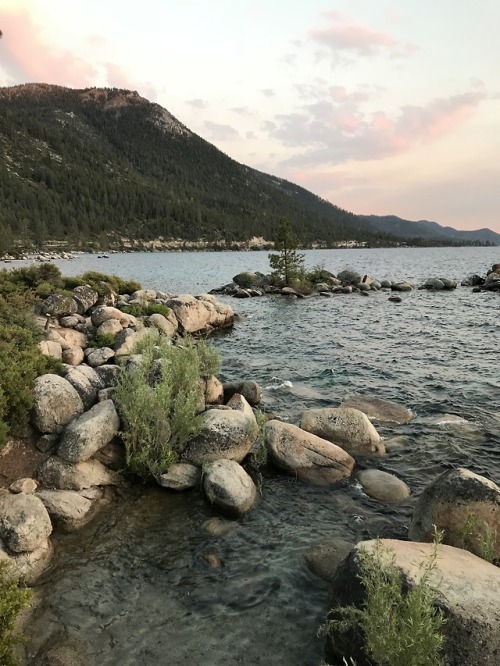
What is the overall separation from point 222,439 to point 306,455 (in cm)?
Answer: 236

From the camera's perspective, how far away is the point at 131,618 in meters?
6.60

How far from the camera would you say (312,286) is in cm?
5512

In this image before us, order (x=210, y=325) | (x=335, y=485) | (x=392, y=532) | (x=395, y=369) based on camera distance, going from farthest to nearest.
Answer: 1. (x=210, y=325)
2. (x=395, y=369)
3. (x=335, y=485)
4. (x=392, y=532)

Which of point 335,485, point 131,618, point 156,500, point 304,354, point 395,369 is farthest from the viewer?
point 304,354

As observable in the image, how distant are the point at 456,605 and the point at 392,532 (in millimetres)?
3686

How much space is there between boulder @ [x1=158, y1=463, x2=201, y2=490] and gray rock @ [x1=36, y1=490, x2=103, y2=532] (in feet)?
5.57

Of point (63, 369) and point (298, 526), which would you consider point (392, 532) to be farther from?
point (63, 369)

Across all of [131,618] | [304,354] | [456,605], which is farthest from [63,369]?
[304,354]

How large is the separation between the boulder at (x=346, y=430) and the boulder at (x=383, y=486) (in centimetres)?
141

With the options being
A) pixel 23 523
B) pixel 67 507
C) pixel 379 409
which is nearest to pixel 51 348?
pixel 67 507

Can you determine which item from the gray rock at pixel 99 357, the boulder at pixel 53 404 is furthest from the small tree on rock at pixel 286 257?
the boulder at pixel 53 404

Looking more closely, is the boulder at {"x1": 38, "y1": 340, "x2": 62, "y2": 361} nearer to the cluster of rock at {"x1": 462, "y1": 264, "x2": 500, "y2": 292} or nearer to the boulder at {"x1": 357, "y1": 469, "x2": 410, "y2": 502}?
the boulder at {"x1": 357, "y1": 469, "x2": 410, "y2": 502}

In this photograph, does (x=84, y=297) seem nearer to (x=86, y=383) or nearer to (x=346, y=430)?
(x=86, y=383)

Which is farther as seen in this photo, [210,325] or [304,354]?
[210,325]
